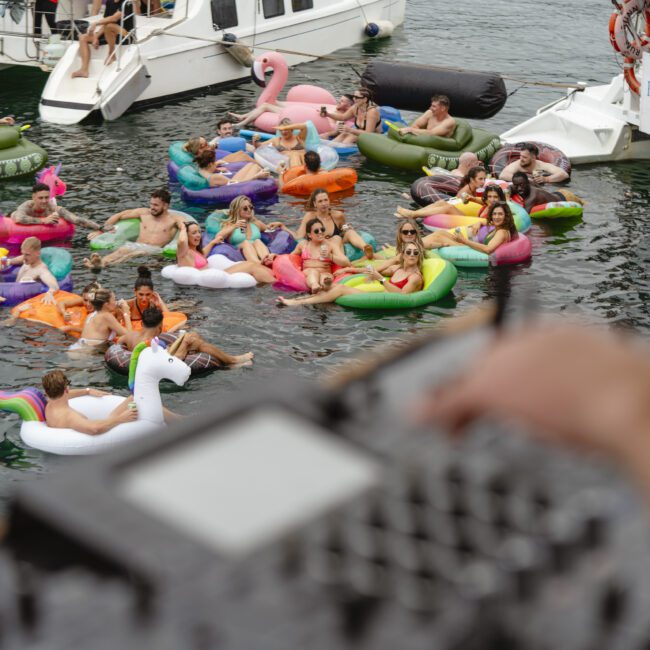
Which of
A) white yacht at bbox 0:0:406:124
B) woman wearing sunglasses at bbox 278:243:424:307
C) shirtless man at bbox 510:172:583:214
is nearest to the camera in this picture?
woman wearing sunglasses at bbox 278:243:424:307

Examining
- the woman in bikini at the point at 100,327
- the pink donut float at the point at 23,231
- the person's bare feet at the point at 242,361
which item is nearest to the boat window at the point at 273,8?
the pink donut float at the point at 23,231

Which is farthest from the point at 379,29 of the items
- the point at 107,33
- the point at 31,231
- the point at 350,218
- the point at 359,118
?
the point at 31,231

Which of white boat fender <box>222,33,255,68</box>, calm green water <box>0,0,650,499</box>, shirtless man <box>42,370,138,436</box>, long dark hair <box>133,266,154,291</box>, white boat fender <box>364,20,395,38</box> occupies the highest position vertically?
white boat fender <box>222,33,255,68</box>

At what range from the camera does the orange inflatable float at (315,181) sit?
17.0 metres

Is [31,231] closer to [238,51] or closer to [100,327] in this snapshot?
[100,327]

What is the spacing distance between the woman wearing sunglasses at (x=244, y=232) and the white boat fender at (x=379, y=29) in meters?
14.1

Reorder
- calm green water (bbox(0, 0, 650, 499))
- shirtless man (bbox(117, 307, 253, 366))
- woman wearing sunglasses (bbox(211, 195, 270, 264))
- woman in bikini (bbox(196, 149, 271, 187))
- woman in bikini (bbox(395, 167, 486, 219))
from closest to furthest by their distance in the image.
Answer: shirtless man (bbox(117, 307, 253, 366)), calm green water (bbox(0, 0, 650, 499)), woman wearing sunglasses (bbox(211, 195, 270, 264)), woman in bikini (bbox(395, 167, 486, 219)), woman in bikini (bbox(196, 149, 271, 187))

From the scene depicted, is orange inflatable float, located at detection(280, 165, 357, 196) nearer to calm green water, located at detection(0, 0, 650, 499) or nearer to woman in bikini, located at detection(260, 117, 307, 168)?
calm green water, located at detection(0, 0, 650, 499)

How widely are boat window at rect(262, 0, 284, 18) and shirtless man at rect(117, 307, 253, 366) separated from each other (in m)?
14.7

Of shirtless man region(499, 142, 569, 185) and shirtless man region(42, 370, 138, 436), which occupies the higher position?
shirtless man region(42, 370, 138, 436)

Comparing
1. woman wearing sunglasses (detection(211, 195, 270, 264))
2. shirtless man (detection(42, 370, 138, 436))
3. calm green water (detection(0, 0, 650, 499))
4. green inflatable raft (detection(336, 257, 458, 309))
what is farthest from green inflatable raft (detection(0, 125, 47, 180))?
shirtless man (detection(42, 370, 138, 436))

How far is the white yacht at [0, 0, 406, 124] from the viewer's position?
2088 centimetres

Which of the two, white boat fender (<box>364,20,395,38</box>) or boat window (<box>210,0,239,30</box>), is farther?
white boat fender (<box>364,20,395,38</box>)

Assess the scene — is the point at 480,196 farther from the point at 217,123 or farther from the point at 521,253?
the point at 217,123
